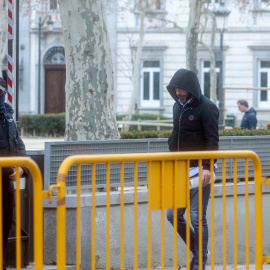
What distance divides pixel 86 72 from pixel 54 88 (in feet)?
111

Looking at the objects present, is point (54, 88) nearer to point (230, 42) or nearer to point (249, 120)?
point (230, 42)

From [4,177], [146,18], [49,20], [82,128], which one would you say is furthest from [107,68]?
[146,18]

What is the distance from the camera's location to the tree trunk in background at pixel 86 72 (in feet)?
34.8

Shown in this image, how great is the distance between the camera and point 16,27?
388 inches

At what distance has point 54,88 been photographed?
145 feet

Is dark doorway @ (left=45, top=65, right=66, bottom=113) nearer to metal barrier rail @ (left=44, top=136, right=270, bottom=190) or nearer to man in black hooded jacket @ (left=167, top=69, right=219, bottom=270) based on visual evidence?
metal barrier rail @ (left=44, top=136, right=270, bottom=190)

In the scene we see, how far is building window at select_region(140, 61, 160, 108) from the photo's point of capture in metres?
42.7

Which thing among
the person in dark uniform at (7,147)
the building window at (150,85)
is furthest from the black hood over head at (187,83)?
the building window at (150,85)

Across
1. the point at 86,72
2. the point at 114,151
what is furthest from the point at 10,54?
the point at 114,151

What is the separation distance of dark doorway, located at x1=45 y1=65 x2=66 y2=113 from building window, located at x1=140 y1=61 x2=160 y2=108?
3.99 metres

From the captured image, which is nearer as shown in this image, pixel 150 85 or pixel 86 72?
pixel 86 72

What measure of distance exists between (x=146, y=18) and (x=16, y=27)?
107 ft

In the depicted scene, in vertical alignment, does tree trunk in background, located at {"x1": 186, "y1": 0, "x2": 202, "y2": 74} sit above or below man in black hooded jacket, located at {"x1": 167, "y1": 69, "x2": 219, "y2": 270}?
above

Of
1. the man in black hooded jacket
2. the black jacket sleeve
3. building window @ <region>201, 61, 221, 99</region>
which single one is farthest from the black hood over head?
building window @ <region>201, 61, 221, 99</region>
